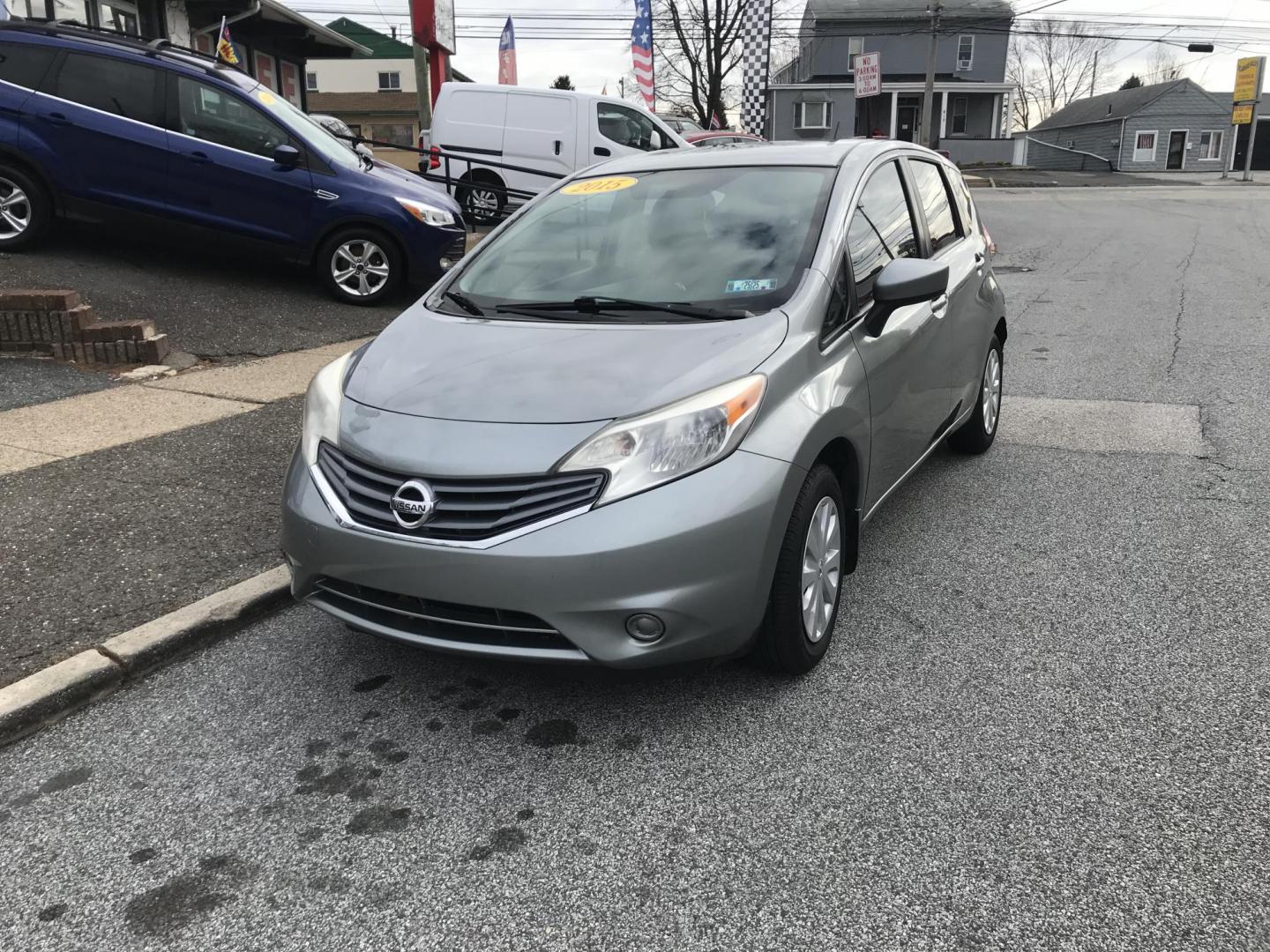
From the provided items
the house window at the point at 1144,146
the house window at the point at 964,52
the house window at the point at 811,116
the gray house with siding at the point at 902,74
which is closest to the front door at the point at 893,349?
the gray house with siding at the point at 902,74

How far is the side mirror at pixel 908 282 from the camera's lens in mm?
Answer: 3637

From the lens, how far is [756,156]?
4.29 metres

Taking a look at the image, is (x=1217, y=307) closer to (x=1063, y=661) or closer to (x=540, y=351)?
(x=1063, y=661)

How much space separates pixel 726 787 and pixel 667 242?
83.1 inches

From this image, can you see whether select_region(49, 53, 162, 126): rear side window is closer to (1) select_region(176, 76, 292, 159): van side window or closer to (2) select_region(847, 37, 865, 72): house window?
(1) select_region(176, 76, 292, 159): van side window

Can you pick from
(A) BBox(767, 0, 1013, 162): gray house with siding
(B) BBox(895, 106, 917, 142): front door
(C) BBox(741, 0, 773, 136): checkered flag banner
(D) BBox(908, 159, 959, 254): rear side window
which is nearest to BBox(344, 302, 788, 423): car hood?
(D) BBox(908, 159, 959, 254): rear side window

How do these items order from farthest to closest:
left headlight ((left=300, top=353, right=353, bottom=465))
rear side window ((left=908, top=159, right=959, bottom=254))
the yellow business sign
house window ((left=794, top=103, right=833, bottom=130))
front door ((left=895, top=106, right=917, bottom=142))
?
house window ((left=794, top=103, right=833, bottom=130)) < front door ((left=895, top=106, right=917, bottom=142)) < the yellow business sign < rear side window ((left=908, top=159, right=959, bottom=254)) < left headlight ((left=300, top=353, right=353, bottom=465))

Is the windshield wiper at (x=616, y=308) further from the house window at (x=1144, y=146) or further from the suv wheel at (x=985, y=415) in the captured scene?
the house window at (x=1144, y=146)

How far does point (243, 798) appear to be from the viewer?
2.79m

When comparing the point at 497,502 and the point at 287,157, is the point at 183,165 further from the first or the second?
the point at 497,502

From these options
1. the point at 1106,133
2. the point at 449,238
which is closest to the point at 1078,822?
the point at 449,238

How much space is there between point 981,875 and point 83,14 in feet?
57.6

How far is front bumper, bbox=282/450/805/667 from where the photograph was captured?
275cm

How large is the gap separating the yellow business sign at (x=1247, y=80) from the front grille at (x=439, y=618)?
153 feet
